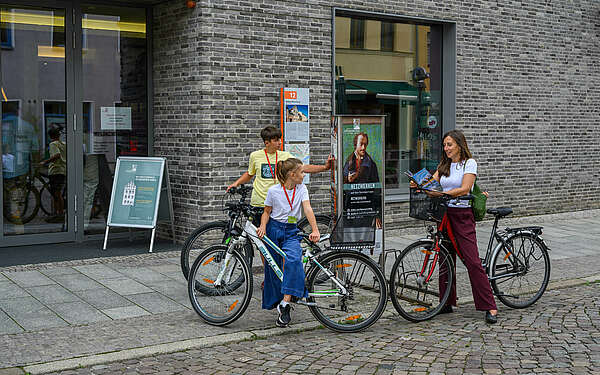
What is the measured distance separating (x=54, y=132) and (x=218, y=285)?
Result: 514cm

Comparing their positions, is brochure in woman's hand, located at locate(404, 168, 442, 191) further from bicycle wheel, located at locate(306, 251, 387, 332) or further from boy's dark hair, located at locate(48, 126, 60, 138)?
boy's dark hair, located at locate(48, 126, 60, 138)

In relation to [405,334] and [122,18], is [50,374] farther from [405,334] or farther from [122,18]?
[122,18]

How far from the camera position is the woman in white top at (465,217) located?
6.85 m

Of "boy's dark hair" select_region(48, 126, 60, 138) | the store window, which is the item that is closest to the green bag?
the store window

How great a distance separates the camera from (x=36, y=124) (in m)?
10.4

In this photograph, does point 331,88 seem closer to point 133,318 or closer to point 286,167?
point 286,167

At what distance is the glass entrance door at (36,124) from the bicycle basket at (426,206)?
564 cm

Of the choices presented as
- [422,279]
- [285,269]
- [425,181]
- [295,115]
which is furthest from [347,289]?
[295,115]

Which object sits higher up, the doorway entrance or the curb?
the doorway entrance

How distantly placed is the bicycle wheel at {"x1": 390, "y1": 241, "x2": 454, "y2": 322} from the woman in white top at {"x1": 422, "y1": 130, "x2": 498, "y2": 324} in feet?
0.71

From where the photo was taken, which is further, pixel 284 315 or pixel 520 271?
pixel 520 271

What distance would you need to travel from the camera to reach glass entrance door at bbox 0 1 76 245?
10172mm

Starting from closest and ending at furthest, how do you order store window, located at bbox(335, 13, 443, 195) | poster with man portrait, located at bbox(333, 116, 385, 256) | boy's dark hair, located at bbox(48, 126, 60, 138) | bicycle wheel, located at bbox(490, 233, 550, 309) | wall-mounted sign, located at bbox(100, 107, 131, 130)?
bicycle wheel, located at bbox(490, 233, 550, 309), poster with man portrait, located at bbox(333, 116, 385, 256), boy's dark hair, located at bbox(48, 126, 60, 138), wall-mounted sign, located at bbox(100, 107, 131, 130), store window, located at bbox(335, 13, 443, 195)

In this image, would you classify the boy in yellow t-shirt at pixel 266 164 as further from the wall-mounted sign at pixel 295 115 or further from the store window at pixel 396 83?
the store window at pixel 396 83
